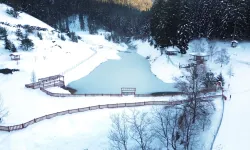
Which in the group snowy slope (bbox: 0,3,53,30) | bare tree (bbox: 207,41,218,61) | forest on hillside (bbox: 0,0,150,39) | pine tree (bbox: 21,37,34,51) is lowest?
bare tree (bbox: 207,41,218,61)

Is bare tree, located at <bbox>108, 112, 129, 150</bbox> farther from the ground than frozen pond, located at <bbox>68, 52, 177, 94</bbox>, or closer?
closer

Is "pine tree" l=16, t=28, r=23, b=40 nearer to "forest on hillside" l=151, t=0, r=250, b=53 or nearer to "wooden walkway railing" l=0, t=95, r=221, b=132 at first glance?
"forest on hillside" l=151, t=0, r=250, b=53

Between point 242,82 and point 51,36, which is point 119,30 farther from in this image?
point 242,82

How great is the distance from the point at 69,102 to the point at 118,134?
8.82 meters

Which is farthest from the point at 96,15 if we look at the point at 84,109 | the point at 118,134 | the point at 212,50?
the point at 118,134

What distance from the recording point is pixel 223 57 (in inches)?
1757

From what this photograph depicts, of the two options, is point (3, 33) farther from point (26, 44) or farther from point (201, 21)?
point (201, 21)

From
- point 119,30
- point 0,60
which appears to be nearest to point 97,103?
point 0,60

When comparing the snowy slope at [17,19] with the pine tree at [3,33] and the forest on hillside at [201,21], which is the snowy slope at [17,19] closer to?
the pine tree at [3,33]

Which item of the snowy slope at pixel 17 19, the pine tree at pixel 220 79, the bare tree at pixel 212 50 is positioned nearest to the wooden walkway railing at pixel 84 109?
the pine tree at pixel 220 79

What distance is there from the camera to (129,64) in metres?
60.5

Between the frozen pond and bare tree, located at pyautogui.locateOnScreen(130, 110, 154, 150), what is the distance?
10.8 meters

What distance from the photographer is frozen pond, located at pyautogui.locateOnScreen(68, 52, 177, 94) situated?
41.3 metres

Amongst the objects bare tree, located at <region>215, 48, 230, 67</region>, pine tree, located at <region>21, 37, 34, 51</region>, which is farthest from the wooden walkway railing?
pine tree, located at <region>21, 37, 34, 51</region>
